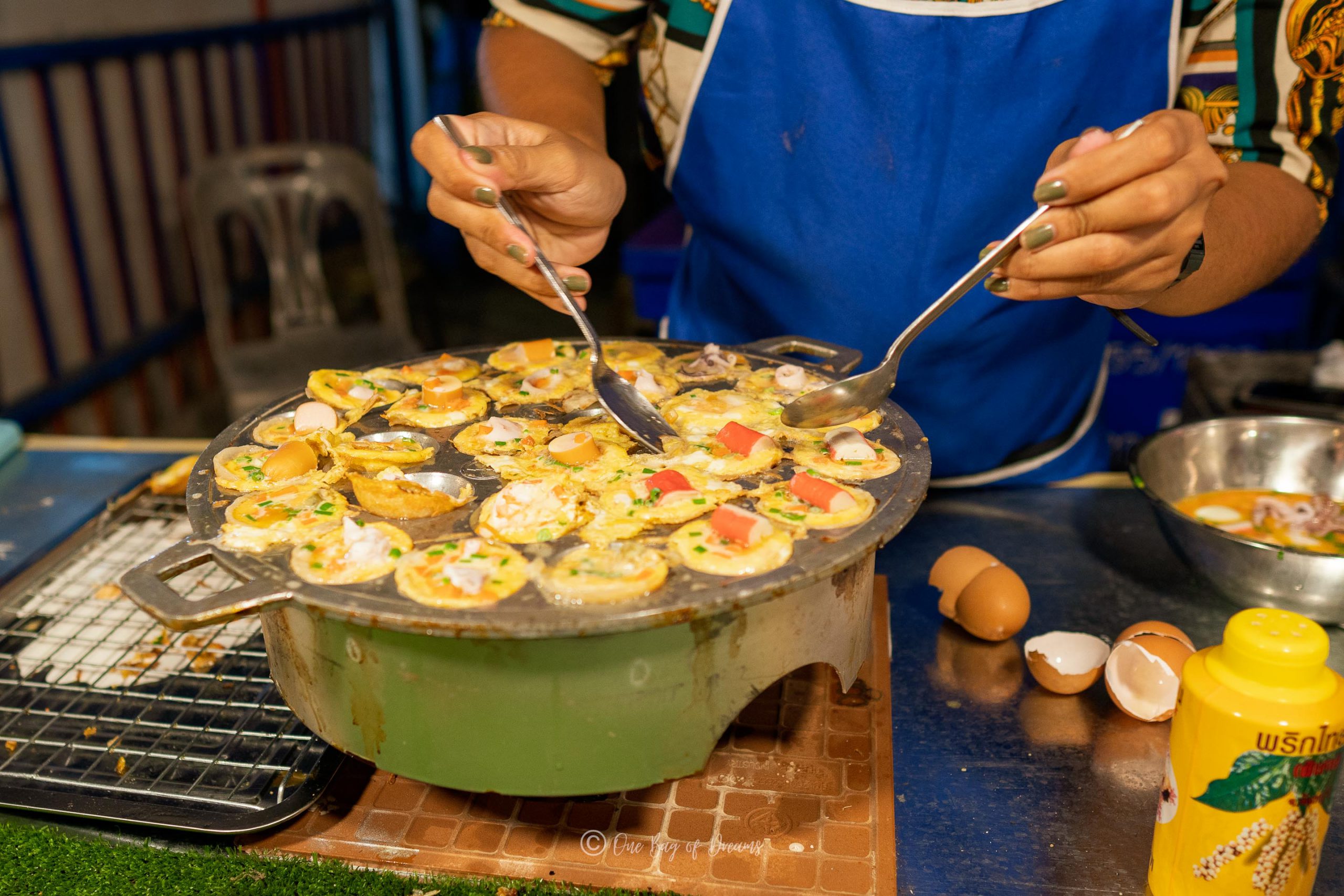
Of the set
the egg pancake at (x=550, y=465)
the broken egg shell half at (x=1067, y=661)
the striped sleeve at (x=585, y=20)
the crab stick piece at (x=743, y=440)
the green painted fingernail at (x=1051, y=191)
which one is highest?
the striped sleeve at (x=585, y=20)

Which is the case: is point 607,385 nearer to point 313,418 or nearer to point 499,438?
point 499,438

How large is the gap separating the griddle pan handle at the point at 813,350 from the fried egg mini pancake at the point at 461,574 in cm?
86

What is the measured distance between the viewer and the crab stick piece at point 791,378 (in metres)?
1.88

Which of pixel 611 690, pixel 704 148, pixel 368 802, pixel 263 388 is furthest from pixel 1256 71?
pixel 263 388

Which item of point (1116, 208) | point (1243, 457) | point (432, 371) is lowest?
point (1243, 457)

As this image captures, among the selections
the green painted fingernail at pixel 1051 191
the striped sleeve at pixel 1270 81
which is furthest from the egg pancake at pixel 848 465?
the striped sleeve at pixel 1270 81

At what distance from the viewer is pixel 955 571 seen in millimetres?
1897

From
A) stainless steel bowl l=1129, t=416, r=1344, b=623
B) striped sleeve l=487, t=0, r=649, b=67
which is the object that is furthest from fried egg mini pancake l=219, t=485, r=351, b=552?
stainless steel bowl l=1129, t=416, r=1344, b=623

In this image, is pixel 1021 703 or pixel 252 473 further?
pixel 1021 703

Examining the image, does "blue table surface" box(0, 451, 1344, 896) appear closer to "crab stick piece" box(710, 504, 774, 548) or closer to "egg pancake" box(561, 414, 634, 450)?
"crab stick piece" box(710, 504, 774, 548)

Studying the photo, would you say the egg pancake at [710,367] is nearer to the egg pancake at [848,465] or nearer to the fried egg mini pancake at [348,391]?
the egg pancake at [848,465]

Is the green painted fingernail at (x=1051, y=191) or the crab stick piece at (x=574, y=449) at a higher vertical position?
the green painted fingernail at (x=1051, y=191)

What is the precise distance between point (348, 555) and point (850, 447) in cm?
80

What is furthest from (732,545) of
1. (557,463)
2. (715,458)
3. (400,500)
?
(400,500)
